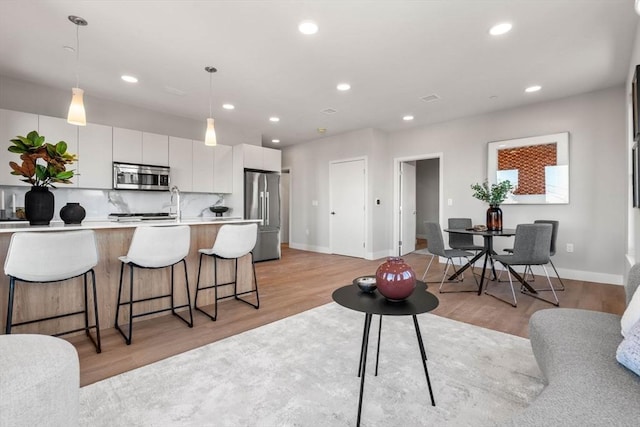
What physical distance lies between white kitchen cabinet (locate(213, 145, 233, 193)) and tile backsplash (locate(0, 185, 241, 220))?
0.76 feet

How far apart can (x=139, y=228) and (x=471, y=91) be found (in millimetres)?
4194

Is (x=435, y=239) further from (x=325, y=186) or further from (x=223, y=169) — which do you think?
(x=223, y=169)

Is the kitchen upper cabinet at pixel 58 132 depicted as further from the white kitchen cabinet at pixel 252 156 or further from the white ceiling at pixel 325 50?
the white kitchen cabinet at pixel 252 156

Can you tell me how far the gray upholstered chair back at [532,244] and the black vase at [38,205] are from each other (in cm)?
434

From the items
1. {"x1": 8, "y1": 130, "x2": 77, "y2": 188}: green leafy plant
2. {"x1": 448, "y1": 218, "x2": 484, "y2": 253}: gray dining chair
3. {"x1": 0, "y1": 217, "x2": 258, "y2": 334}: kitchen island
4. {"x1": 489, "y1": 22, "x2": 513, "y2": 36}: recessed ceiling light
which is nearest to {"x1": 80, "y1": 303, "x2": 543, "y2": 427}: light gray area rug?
{"x1": 0, "y1": 217, "x2": 258, "y2": 334}: kitchen island

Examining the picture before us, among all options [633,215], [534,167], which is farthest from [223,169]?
[633,215]

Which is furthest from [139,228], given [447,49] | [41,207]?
[447,49]

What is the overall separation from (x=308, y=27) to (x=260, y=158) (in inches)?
134

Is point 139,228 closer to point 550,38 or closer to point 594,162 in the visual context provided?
point 550,38

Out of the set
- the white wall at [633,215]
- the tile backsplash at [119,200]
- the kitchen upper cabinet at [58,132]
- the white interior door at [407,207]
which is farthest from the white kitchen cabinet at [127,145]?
the white wall at [633,215]

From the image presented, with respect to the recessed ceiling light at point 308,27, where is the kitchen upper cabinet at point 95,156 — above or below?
below

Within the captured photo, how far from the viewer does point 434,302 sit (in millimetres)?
1585

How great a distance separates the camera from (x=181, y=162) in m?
4.96

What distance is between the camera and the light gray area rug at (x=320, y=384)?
1.51 m
